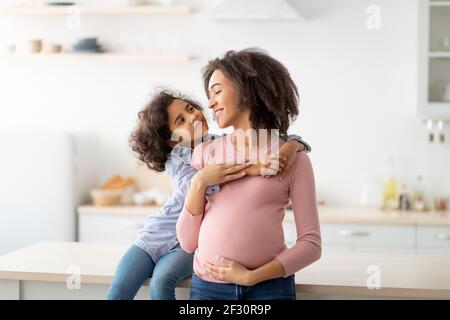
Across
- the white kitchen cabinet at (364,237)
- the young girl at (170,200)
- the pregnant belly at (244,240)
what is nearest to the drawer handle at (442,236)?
the white kitchen cabinet at (364,237)

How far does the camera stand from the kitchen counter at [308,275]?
180 cm

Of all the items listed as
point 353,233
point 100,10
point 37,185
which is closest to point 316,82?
point 353,233

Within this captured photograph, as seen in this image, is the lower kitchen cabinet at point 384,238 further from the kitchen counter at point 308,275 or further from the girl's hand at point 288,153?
the girl's hand at point 288,153

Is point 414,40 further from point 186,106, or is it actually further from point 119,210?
point 186,106

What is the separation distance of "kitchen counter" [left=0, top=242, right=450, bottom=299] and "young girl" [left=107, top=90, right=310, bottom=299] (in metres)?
0.07

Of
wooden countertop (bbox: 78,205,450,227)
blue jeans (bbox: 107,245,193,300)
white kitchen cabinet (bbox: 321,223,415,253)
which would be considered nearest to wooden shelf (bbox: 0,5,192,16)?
wooden countertop (bbox: 78,205,450,227)

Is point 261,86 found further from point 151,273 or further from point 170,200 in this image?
Answer: point 151,273

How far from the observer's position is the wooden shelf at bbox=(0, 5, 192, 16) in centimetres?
405

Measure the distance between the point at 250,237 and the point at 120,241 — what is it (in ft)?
7.80

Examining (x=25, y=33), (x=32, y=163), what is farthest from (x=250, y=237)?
(x=25, y=33)

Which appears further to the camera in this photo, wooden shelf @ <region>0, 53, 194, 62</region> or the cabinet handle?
wooden shelf @ <region>0, 53, 194, 62</region>

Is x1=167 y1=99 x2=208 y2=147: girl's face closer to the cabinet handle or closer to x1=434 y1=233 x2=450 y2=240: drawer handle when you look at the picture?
the cabinet handle

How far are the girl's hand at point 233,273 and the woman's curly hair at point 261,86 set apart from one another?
331 millimetres
